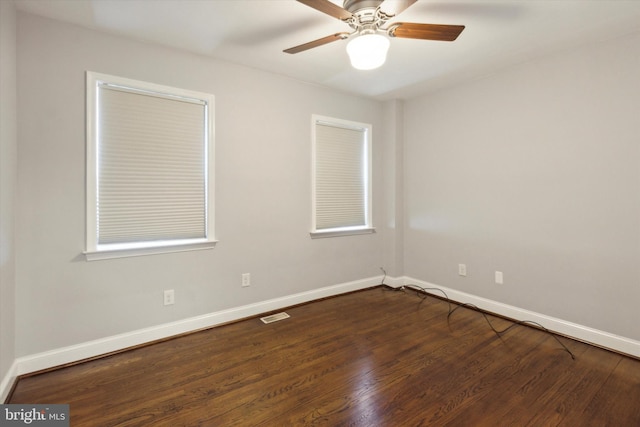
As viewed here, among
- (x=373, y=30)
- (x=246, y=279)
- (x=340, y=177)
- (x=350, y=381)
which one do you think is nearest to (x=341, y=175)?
(x=340, y=177)

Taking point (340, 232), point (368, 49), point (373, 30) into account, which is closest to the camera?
point (368, 49)

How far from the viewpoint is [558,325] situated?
2822mm

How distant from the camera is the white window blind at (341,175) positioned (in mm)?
3719

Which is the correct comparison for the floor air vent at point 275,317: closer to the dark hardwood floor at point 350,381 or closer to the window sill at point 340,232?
the dark hardwood floor at point 350,381

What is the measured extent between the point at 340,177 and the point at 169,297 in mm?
2295

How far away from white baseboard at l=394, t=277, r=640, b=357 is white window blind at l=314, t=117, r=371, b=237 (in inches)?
55.3

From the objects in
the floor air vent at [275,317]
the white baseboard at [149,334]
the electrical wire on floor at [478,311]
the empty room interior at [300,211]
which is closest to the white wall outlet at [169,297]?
the empty room interior at [300,211]

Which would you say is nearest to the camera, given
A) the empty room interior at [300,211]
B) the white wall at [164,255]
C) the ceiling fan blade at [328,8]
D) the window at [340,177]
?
the ceiling fan blade at [328,8]

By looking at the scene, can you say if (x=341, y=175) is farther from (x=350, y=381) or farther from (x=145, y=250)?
(x=350, y=381)

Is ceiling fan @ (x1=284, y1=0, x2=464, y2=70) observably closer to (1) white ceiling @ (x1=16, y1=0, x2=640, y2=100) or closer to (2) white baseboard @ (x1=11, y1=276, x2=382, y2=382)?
(1) white ceiling @ (x1=16, y1=0, x2=640, y2=100)

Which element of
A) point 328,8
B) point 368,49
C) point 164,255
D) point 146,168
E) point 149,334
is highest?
point 328,8

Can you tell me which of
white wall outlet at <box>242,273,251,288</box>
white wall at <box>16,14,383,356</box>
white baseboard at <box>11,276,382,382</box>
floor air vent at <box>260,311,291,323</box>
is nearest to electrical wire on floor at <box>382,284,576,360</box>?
white wall at <box>16,14,383,356</box>

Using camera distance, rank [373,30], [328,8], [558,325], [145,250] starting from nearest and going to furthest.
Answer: [328,8] → [373,30] → [145,250] → [558,325]

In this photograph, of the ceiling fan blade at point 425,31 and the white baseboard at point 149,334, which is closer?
the ceiling fan blade at point 425,31
